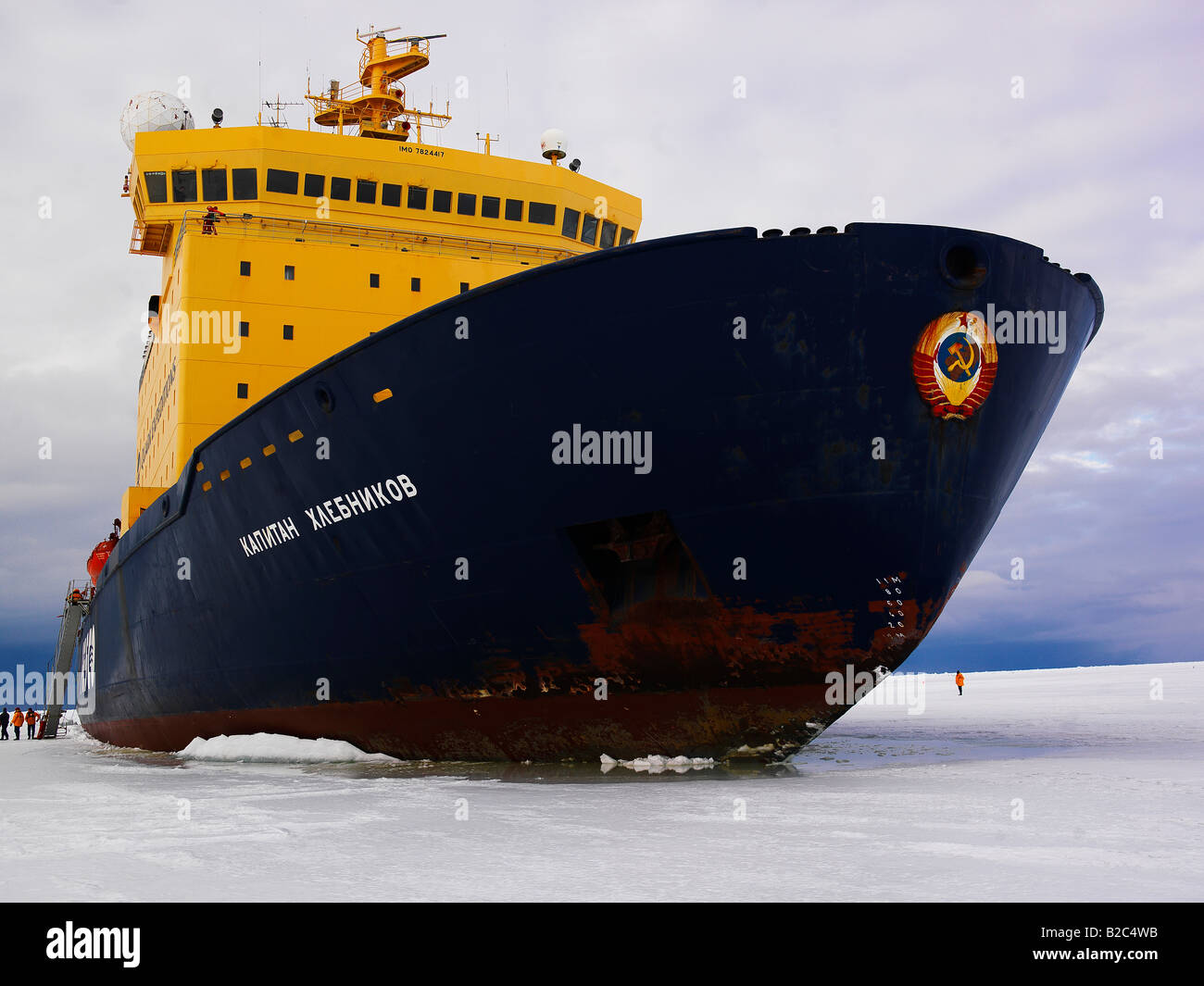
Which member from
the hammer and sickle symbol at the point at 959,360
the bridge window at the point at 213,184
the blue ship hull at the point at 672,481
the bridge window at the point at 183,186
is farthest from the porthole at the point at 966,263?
the bridge window at the point at 183,186

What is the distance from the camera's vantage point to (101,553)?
20578 mm

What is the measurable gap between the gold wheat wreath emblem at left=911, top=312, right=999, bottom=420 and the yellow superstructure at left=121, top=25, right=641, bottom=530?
8.17 meters

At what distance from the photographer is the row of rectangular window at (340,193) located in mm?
14336

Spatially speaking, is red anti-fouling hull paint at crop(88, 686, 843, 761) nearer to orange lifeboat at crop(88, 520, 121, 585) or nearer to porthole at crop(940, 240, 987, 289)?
porthole at crop(940, 240, 987, 289)

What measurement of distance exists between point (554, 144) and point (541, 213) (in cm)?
141

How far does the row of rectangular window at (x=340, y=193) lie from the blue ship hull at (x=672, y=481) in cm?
629

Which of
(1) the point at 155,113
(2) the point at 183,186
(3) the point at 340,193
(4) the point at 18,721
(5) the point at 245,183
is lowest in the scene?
(4) the point at 18,721

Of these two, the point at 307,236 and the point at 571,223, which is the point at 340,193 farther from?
the point at 571,223

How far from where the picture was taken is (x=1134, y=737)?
37.2ft

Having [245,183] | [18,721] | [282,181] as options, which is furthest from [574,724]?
[18,721]

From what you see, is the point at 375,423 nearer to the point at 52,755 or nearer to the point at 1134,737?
the point at 1134,737

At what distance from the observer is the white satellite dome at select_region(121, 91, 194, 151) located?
1800cm

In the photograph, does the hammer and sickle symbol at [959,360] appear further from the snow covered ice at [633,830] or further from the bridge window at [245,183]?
the bridge window at [245,183]
